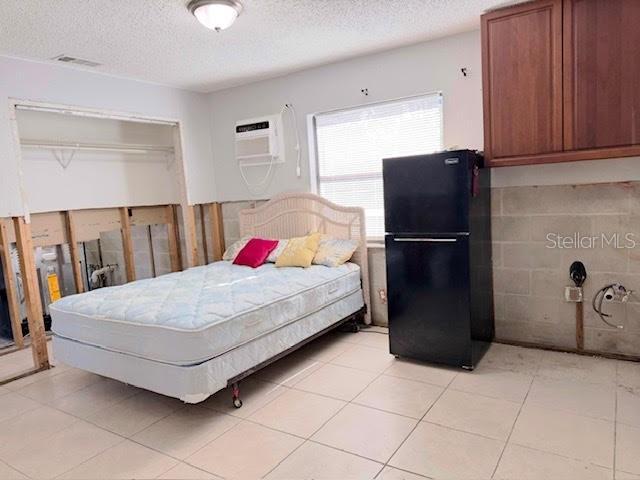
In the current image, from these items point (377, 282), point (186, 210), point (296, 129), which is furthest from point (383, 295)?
point (186, 210)

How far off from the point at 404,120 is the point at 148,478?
323cm

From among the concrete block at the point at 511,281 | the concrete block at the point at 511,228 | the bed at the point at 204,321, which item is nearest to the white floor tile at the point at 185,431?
the bed at the point at 204,321

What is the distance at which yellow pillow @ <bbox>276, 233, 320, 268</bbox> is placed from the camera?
12.2 ft

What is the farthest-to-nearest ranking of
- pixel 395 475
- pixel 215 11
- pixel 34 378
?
pixel 34 378 → pixel 215 11 → pixel 395 475

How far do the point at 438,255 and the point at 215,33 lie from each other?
2220 millimetres

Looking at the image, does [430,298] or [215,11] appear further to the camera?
[430,298]

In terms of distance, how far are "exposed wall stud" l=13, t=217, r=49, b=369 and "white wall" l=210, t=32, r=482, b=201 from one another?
6.67 feet

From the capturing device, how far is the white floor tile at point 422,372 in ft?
9.41

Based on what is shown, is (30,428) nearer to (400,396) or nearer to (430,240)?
(400,396)

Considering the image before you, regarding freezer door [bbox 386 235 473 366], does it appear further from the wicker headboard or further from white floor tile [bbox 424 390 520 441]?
the wicker headboard

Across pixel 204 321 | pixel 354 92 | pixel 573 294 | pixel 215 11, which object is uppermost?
pixel 215 11

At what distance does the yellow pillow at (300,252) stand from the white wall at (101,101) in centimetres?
148

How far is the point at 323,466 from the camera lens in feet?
6.64

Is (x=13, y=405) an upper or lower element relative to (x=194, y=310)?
lower
